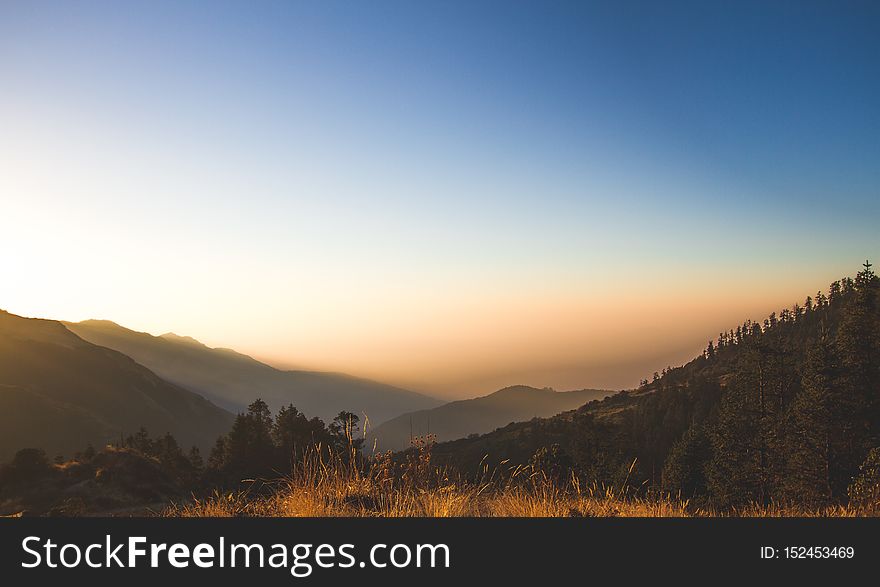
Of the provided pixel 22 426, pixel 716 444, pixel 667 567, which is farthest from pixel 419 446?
pixel 22 426

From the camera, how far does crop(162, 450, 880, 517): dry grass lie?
6.33 m

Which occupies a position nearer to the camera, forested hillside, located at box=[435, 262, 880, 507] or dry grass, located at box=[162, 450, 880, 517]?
dry grass, located at box=[162, 450, 880, 517]

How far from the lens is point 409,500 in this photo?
6461mm

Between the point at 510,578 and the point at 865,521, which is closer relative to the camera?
the point at 510,578

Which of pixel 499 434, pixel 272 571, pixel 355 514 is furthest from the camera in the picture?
pixel 499 434

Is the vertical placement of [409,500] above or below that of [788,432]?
above

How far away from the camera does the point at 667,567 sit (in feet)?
11.8

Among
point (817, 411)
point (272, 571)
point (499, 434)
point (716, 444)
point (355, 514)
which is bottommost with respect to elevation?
point (499, 434)

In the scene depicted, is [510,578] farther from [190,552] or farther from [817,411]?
[817,411]

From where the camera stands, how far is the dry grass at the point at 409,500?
6.33 metres

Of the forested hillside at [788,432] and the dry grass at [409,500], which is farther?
the forested hillside at [788,432]

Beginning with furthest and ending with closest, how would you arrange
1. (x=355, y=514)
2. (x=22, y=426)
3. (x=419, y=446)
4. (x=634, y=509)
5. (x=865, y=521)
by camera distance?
(x=22, y=426)
(x=634, y=509)
(x=419, y=446)
(x=355, y=514)
(x=865, y=521)

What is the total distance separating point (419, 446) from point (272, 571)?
12.7 feet

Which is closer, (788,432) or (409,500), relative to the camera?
(409,500)
